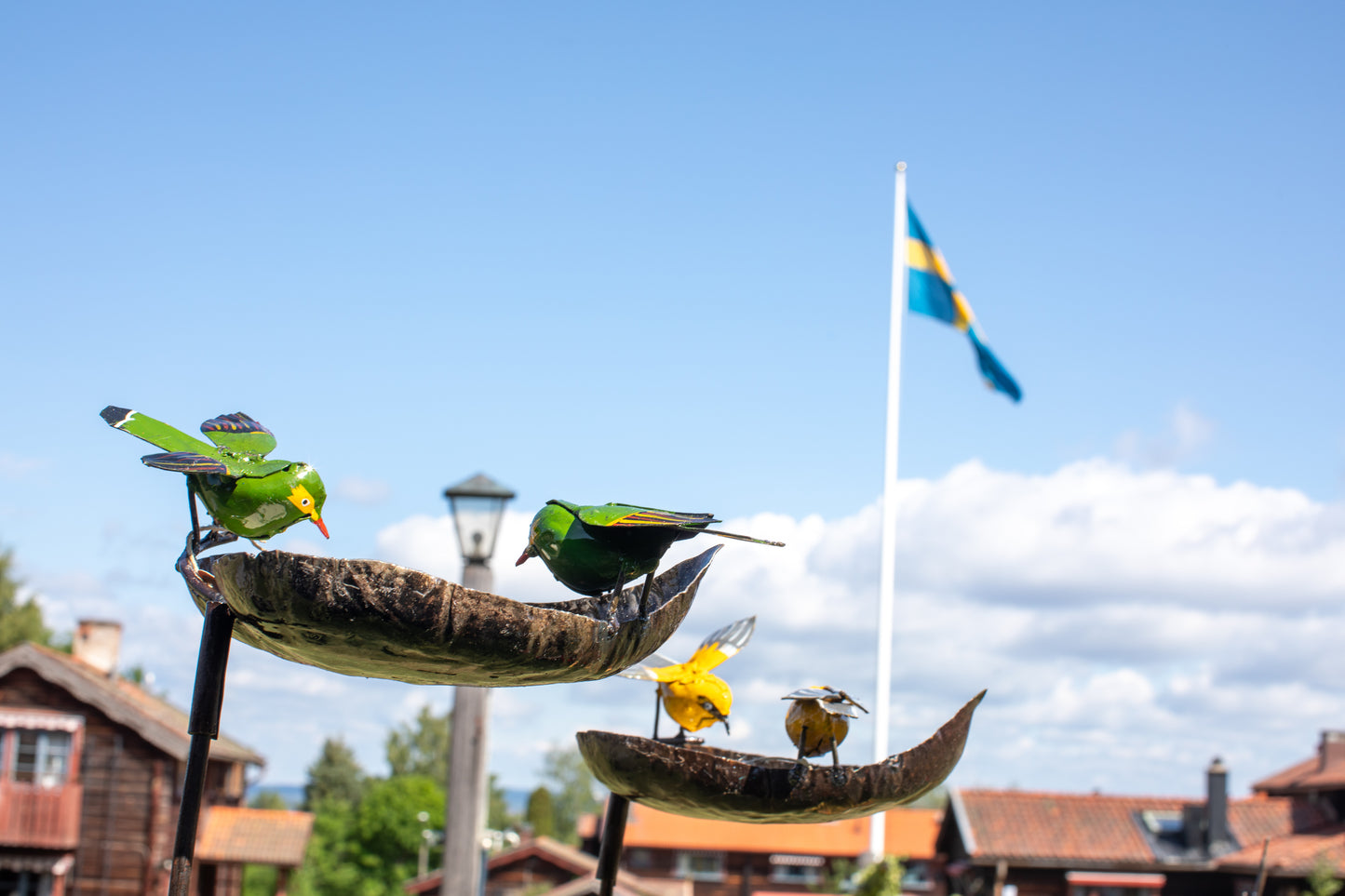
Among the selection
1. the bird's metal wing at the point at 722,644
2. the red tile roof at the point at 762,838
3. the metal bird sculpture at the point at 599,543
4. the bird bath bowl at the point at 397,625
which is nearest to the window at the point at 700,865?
the red tile roof at the point at 762,838

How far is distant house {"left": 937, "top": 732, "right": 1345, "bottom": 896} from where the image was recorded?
27812 millimetres

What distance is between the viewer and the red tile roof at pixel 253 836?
23297 mm

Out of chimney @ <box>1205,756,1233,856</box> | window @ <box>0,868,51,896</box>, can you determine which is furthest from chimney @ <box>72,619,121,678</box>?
chimney @ <box>1205,756,1233,856</box>

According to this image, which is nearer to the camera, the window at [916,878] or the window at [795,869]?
the window at [916,878]

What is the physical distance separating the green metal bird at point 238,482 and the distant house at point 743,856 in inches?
1272

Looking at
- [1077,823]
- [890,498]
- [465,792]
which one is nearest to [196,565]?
[465,792]

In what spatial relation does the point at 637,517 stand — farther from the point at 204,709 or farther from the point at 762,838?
the point at 762,838

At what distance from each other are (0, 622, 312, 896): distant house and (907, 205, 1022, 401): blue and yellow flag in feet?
44.5

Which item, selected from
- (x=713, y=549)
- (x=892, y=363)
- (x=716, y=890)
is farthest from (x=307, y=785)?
(x=713, y=549)

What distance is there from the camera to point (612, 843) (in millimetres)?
3008

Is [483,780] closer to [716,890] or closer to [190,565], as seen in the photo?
[190,565]

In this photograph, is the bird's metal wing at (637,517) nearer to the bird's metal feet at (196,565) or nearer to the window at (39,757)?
the bird's metal feet at (196,565)

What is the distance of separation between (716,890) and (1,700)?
18.8 m

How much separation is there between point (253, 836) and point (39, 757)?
424 centimetres
